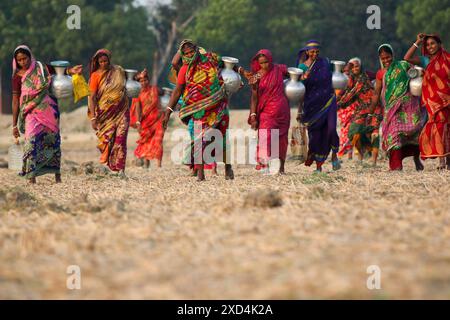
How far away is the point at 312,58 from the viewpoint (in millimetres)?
11680

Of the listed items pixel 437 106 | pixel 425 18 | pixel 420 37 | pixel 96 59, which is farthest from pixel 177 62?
pixel 425 18

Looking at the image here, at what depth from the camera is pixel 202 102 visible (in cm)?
1029

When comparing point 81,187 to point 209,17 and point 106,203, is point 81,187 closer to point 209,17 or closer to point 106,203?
point 106,203

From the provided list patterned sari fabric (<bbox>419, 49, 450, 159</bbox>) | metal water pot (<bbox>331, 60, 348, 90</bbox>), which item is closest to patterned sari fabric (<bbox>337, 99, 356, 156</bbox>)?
metal water pot (<bbox>331, 60, 348, 90</bbox>)

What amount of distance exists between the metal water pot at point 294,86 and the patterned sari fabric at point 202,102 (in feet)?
4.33

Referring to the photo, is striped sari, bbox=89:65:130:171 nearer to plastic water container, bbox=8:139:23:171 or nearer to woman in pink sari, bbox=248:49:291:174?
woman in pink sari, bbox=248:49:291:174

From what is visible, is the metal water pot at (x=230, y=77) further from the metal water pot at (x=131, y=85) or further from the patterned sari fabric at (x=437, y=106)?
the patterned sari fabric at (x=437, y=106)

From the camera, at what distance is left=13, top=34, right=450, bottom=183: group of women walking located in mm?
10359

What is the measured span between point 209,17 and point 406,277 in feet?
144

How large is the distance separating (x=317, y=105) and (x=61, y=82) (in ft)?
11.3

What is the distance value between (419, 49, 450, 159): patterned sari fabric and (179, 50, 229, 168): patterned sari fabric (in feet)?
8.75

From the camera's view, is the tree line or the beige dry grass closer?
the beige dry grass

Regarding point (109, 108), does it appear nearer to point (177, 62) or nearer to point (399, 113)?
point (177, 62)

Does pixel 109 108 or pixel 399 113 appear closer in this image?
pixel 399 113
